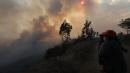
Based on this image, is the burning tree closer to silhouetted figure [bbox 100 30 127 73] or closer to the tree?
the tree

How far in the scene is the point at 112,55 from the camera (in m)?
14.8

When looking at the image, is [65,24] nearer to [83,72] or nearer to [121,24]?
[121,24]

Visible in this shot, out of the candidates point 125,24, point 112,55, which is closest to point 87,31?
point 125,24

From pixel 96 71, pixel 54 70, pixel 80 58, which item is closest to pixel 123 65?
pixel 54 70

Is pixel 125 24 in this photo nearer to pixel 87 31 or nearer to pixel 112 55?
pixel 87 31

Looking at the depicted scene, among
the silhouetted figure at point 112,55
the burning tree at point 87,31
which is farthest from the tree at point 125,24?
the silhouetted figure at point 112,55

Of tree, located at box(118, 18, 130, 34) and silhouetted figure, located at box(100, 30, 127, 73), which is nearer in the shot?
silhouetted figure, located at box(100, 30, 127, 73)

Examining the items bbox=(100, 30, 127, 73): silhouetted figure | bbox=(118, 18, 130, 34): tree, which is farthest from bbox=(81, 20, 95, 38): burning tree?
bbox=(100, 30, 127, 73): silhouetted figure

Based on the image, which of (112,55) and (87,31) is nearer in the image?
(112,55)

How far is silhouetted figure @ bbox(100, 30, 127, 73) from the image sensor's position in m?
14.7

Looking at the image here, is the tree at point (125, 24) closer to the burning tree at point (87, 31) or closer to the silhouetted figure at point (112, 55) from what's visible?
the burning tree at point (87, 31)

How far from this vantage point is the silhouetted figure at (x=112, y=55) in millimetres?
14680

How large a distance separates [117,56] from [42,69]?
1167cm

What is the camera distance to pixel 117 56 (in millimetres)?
14773
